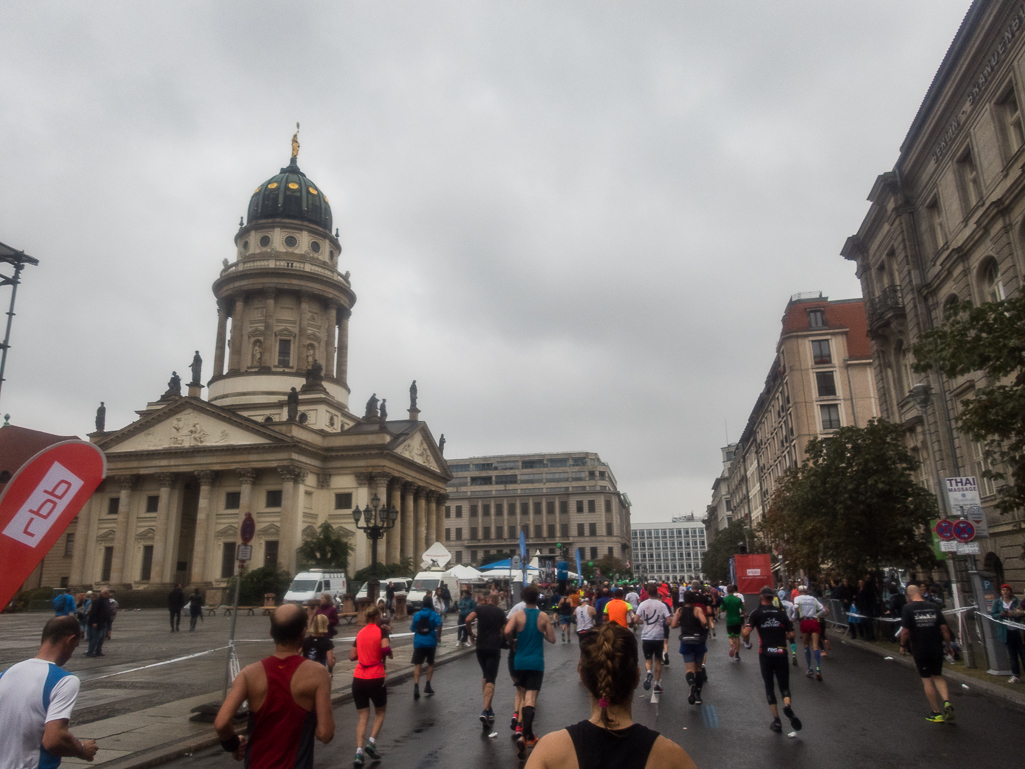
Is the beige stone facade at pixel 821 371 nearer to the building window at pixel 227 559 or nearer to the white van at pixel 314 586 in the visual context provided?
the white van at pixel 314 586

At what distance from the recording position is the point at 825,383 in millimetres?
55125

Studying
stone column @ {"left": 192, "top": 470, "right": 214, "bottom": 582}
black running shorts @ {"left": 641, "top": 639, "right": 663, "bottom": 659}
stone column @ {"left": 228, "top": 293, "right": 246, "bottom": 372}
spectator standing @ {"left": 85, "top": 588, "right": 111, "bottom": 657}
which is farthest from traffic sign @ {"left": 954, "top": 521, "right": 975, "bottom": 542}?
stone column @ {"left": 228, "top": 293, "right": 246, "bottom": 372}

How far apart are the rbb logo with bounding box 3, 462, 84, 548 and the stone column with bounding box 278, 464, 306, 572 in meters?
49.3

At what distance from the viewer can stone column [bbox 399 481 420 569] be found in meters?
61.4

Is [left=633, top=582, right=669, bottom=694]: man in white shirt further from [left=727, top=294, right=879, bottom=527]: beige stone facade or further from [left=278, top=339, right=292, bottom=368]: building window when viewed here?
[left=278, top=339, right=292, bottom=368]: building window

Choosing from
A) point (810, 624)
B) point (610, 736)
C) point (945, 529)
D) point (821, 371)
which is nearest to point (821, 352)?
point (821, 371)

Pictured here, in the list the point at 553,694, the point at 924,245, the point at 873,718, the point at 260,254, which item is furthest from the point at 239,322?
the point at 873,718

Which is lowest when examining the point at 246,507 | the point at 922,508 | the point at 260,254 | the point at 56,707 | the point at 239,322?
the point at 56,707

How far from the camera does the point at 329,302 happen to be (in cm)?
6869

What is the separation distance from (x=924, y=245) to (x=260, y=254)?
55.0 metres

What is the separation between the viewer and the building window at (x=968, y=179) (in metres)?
24.2

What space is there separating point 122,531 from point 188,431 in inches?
344

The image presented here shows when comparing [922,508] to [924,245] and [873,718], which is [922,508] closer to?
[924,245]

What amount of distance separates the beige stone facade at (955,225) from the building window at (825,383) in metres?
22.4
